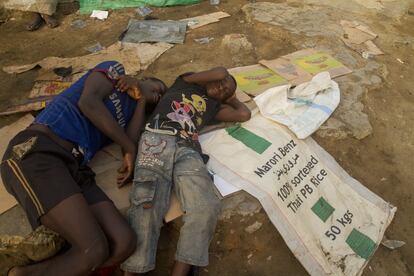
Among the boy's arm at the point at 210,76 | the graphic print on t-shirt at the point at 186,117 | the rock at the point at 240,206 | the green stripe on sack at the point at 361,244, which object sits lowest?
the green stripe on sack at the point at 361,244

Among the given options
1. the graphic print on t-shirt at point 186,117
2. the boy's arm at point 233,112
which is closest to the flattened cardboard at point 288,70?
the boy's arm at point 233,112

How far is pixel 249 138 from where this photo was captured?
2.60 meters

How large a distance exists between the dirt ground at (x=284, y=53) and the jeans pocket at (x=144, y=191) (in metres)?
0.35

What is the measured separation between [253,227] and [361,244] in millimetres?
695

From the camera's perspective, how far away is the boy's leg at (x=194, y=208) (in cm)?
185

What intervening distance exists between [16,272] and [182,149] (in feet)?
3.51

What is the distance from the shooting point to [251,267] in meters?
2.16

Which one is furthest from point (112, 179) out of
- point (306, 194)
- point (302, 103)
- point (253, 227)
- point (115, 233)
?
point (302, 103)

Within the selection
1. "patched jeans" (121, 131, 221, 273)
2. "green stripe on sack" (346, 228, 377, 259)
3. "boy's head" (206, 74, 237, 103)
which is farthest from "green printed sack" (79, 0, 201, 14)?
"green stripe on sack" (346, 228, 377, 259)

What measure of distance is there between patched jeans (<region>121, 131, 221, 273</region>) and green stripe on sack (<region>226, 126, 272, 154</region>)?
503 mm

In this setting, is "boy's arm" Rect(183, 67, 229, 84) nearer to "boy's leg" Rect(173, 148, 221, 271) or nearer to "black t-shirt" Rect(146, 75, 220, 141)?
"black t-shirt" Rect(146, 75, 220, 141)

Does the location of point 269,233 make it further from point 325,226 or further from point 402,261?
point 402,261

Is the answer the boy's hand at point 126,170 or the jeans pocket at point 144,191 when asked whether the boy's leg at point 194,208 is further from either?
the boy's hand at point 126,170

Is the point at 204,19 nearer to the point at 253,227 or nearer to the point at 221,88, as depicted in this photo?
the point at 221,88
